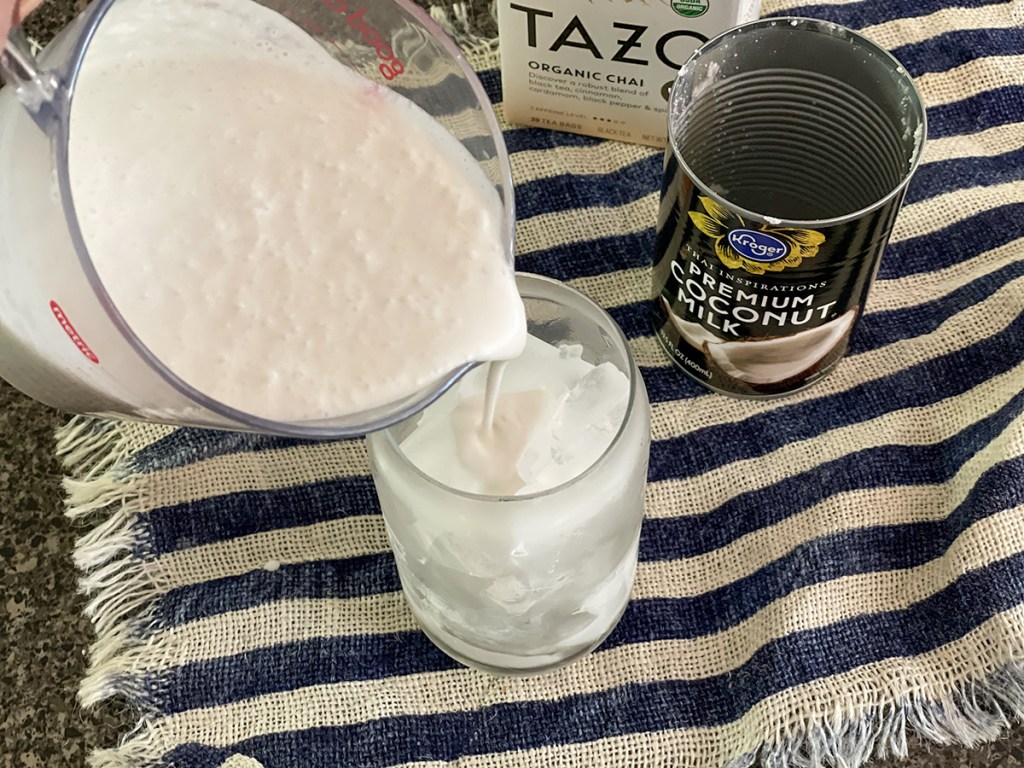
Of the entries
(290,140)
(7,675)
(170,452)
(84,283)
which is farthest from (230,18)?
(7,675)

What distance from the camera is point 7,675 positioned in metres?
0.68

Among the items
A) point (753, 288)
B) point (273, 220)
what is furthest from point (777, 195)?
point (273, 220)

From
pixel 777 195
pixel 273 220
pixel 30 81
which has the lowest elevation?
pixel 777 195

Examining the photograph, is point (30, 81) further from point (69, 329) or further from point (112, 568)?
point (112, 568)

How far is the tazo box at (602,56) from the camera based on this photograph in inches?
28.4

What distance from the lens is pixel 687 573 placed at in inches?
27.4

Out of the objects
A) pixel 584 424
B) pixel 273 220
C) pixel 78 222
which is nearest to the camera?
pixel 78 222

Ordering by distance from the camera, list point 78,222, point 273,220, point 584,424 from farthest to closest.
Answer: point 584,424 < point 273,220 < point 78,222

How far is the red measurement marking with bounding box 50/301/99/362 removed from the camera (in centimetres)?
40

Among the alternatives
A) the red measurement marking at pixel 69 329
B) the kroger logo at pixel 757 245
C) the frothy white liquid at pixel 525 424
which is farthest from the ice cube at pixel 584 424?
the red measurement marking at pixel 69 329

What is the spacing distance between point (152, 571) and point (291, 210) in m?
0.32

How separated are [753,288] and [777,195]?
12cm

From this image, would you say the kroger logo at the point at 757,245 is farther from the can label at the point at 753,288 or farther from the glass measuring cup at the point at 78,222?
the glass measuring cup at the point at 78,222

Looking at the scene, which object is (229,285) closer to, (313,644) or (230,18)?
(230,18)
